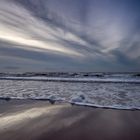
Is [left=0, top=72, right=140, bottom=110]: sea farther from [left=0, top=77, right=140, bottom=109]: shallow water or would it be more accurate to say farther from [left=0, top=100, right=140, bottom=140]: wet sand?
[left=0, top=100, right=140, bottom=140]: wet sand

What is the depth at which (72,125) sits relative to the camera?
14.2 ft

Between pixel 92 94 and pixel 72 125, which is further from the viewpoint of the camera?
pixel 92 94

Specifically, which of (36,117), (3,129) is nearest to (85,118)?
(36,117)

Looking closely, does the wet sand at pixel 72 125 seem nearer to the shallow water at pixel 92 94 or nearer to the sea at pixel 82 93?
the sea at pixel 82 93

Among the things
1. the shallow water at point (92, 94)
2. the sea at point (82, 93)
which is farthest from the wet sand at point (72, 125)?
the shallow water at point (92, 94)

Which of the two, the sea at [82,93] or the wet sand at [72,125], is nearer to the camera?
the wet sand at [72,125]

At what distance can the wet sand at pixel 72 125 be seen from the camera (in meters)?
3.59

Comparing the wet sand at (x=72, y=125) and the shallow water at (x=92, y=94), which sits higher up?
the shallow water at (x=92, y=94)

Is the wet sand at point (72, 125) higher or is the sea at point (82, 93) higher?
the sea at point (82, 93)

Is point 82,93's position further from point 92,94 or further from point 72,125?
Answer: point 72,125

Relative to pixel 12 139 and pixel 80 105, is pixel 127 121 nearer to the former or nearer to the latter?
pixel 80 105

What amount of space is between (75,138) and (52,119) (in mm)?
1506

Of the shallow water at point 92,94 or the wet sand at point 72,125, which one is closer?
the wet sand at point 72,125

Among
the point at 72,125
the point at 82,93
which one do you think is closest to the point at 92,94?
the point at 82,93
